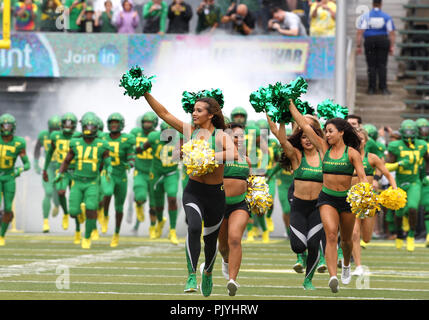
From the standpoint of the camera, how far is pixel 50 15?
24.3 meters

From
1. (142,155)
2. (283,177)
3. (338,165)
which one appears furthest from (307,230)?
(142,155)

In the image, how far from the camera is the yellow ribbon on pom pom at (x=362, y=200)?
1169 cm

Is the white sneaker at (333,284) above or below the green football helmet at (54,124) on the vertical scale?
below

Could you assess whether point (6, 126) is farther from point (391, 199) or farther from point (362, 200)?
point (362, 200)

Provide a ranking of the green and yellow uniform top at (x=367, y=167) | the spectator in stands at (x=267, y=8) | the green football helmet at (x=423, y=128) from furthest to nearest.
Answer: the spectator in stands at (x=267, y=8) → the green football helmet at (x=423, y=128) → the green and yellow uniform top at (x=367, y=167)

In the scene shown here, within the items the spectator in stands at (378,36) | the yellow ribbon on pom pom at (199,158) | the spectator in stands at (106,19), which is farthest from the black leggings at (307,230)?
the spectator in stands at (106,19)

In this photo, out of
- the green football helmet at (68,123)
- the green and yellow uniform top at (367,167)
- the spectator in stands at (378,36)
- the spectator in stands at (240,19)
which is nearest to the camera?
the green and yellow uniform top at (367,167)

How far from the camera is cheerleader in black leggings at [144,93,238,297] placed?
10562 millimetres

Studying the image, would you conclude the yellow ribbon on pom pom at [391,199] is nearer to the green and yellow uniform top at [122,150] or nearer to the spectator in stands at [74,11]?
the green and yellow uniform top at [122,150]

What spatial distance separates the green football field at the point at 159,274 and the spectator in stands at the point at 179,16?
5994 mm

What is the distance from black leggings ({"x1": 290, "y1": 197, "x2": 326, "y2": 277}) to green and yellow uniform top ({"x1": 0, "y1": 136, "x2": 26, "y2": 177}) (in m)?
7.42

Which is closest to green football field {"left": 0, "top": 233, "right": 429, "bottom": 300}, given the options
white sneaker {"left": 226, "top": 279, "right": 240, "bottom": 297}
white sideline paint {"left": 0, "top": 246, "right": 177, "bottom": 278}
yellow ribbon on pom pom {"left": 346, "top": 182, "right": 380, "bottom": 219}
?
white sideline paint {"left": 0, "top": 246, "right": 177, "bottom": 278}

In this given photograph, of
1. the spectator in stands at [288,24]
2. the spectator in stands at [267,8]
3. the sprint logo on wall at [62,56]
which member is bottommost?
the sprint logo on wall at [62,56]

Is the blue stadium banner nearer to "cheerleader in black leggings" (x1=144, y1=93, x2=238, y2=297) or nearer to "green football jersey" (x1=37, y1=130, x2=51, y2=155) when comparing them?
"green football jersey" (x1=37, y1=130, x2=51, y2=155)
